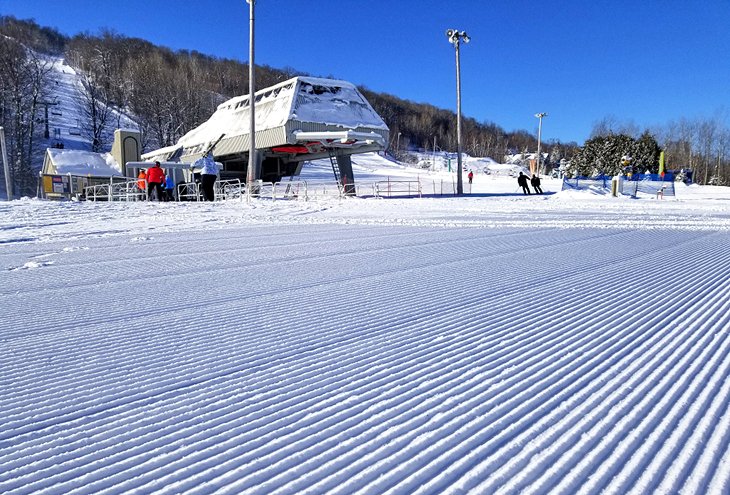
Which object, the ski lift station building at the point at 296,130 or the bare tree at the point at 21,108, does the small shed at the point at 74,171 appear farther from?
the bare tree at the point at 21,108

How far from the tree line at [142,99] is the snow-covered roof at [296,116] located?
86.6ft

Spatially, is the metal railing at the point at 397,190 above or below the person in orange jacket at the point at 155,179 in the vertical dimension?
above

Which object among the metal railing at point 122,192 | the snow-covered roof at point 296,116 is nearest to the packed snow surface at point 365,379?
the metal railing at point 122,192

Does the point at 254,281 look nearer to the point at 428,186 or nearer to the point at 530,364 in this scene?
the point at 530,364

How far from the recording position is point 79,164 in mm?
29156

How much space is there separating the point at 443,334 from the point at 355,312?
1.94 feet

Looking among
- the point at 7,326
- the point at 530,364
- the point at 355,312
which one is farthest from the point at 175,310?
the point at 530,364

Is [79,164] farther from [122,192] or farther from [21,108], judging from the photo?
[21,108]

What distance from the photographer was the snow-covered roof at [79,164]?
28219mm

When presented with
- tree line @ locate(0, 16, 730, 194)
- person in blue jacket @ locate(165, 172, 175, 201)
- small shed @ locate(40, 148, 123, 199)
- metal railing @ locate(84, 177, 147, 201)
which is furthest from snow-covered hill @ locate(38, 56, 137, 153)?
Answer: person in blue jacket @ locate(165, 172, 175, 201)

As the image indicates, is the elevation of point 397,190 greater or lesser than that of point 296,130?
lesser

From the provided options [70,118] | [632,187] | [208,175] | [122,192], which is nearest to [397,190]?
[632,187]

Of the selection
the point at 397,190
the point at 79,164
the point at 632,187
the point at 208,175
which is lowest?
the point at 208,175

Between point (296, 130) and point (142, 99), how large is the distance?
44932 millimetres
